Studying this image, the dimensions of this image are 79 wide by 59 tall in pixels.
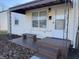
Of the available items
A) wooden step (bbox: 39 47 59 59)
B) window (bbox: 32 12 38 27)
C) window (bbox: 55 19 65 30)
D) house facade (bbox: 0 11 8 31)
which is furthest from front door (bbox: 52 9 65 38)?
house facade (bbox: 0 11 8 31)

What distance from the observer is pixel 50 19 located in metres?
8.57

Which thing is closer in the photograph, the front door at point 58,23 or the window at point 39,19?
the front door at point 58,23

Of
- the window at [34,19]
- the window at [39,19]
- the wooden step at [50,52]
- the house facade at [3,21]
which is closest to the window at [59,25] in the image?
the window at [39,19]

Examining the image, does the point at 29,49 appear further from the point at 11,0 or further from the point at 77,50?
the point at 11,0

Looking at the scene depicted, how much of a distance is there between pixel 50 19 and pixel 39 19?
1151mm

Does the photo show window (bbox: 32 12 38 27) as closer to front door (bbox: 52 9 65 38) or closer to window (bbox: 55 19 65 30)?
front door (bbox: 52 9 65 38)

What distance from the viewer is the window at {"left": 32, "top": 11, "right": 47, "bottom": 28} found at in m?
9.02

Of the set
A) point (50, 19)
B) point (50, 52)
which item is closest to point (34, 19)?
point (50, 19)

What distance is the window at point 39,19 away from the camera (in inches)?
355

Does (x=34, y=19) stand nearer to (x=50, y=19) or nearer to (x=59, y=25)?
(x=50, y=19)

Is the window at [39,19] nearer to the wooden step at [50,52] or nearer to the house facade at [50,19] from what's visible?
the house facade at [50,19]

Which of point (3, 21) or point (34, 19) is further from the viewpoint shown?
point (3, 21)

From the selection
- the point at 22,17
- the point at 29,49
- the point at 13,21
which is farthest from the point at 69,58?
the point at 13,21

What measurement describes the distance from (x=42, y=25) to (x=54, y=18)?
1.32m
